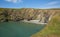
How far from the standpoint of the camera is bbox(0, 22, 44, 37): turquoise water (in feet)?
24.4

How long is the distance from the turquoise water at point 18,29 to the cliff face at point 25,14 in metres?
0.27

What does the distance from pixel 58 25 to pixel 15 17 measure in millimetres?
2160

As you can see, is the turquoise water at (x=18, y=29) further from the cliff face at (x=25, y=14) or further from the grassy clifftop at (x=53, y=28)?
the grassy clifftop at (x=53, y=28)

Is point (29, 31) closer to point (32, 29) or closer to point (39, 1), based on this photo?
point (32, 29)

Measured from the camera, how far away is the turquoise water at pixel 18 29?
7.43m

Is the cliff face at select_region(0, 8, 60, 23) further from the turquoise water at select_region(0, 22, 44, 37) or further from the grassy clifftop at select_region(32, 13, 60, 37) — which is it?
the grassy clifftop at select_region(32, 13, 60, 37)

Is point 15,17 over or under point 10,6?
under

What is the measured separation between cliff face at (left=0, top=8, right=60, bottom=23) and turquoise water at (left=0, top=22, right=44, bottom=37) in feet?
0.89

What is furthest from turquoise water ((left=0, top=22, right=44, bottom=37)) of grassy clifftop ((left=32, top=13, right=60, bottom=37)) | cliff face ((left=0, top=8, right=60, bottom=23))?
grassy clifftop ((left=32, top=13, right=60, bottom=37))

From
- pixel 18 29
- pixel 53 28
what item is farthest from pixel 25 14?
pixel 53 28

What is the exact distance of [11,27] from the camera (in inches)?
311

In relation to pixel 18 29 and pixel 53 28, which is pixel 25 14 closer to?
pixel 18 29

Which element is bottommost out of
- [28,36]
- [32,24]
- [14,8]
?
[28,36]

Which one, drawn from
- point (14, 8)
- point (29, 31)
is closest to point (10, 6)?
point (14, 8)
